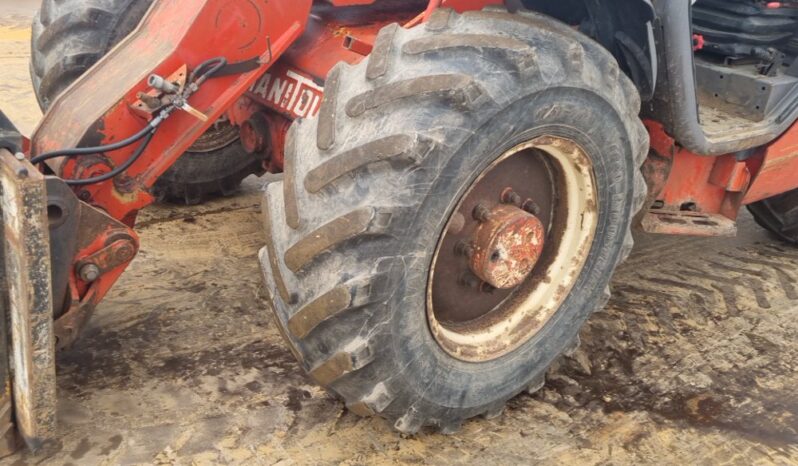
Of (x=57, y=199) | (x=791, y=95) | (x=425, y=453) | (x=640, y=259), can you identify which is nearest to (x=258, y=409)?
(x=425, y=453)

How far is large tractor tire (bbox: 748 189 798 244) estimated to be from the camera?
4305 mm

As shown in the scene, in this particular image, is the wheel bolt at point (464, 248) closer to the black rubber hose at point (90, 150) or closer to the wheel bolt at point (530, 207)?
the wheel bolt at point (530, 207)

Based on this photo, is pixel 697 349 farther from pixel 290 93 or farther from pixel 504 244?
pixel 290 93

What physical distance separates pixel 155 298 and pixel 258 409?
98cm

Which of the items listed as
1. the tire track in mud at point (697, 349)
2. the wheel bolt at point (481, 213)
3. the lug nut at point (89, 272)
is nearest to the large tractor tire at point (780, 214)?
the tire track in mud at point (697, 349)

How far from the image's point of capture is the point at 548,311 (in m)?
2.75

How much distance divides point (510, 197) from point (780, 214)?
2439mm

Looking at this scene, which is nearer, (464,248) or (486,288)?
(464,248)

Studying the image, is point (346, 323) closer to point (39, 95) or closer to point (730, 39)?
point (39, 95)

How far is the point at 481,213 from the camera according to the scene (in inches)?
101

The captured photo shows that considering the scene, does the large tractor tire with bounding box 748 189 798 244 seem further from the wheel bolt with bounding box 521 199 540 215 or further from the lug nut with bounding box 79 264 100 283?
the lug nut with bounding box 79 264 100 283

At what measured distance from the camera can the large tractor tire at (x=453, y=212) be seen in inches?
83.4

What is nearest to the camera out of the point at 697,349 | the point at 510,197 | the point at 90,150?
the point at 90,150

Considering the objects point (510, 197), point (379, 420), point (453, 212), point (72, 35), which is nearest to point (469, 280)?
point (510, 197)
